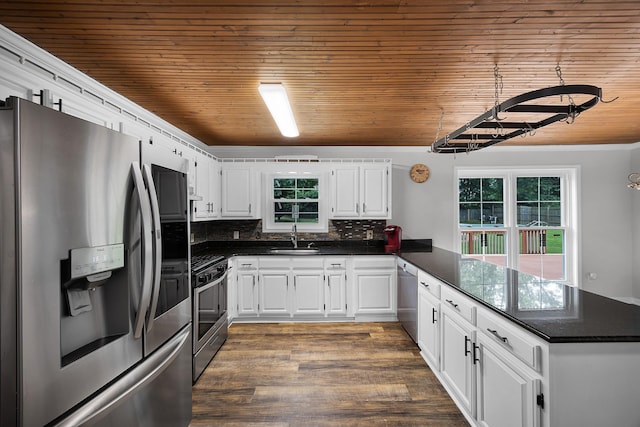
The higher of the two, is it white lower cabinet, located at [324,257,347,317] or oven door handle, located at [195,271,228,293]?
oven door handle, located at [195,271,228,293]

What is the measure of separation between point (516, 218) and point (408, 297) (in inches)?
101

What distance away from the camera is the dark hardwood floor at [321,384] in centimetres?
258

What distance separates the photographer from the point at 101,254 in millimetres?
1389

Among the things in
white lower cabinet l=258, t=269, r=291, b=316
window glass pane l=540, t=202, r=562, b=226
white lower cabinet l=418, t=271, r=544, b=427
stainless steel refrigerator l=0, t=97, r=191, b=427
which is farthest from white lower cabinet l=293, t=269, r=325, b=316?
window glass pane l=540, t=202, r=562, b=226

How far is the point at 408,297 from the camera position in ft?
13.4

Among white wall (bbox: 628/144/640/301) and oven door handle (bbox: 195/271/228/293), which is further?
white wall (bbox: 628/144/640/301)

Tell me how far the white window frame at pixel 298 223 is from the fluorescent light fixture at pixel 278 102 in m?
1.37

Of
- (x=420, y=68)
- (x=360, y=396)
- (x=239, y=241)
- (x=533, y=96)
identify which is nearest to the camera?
(x=533, y=96)

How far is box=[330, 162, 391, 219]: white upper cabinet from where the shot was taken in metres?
5.07

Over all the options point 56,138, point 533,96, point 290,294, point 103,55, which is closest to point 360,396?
point 290,294

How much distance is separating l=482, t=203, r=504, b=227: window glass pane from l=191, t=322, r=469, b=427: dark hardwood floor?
2330 millimetres

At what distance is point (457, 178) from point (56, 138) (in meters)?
5.16

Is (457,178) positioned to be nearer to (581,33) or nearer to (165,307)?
(581,33)

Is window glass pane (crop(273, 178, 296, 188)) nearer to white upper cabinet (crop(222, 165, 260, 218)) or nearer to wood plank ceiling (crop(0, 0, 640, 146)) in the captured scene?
white upper cabinet (crop(222, 165, 260, 218))
